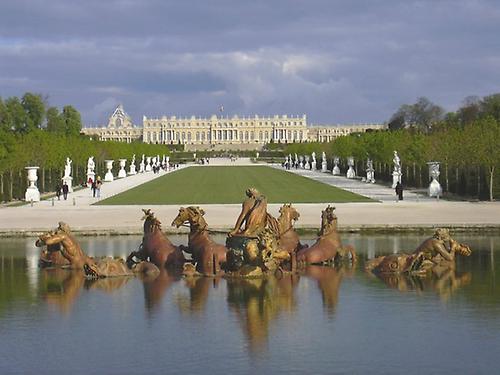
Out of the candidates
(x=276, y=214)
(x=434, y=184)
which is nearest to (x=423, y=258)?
(x=276, y=214)

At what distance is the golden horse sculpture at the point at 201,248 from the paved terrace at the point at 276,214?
20.6ft

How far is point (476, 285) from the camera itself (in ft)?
42.0

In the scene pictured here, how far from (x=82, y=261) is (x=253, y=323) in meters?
4.77

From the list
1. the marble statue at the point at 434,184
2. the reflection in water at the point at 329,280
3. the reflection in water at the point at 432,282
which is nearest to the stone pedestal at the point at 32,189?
the marble statue at the point at 434,184

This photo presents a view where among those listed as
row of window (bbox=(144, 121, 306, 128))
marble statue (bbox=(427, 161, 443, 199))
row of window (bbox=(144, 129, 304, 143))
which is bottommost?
marble statue (bbox=(427, 161, 443, 199))

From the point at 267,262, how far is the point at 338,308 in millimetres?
2524

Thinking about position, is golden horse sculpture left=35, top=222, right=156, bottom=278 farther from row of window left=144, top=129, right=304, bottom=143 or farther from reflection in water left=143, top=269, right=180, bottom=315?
row of window left=144, top=129, right=304, bottom=143

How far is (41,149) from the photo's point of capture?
4194 centimetres

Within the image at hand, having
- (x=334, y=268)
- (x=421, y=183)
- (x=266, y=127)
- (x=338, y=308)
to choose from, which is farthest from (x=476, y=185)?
(x=266, y=127)

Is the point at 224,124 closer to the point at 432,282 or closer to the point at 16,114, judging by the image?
the point at 16,114

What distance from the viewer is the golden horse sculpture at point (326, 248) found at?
14.6 meters

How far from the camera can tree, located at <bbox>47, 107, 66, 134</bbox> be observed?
84.5 meters

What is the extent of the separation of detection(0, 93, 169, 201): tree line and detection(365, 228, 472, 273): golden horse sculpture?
22.8m

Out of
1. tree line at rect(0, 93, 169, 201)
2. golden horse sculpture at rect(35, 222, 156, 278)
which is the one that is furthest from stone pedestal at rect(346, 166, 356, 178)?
golden horse sculpture at rect(35, 222, 156, 278)
